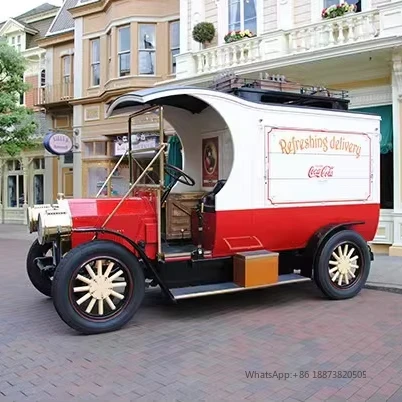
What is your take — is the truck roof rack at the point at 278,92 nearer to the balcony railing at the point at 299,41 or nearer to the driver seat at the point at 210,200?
the driver seat at the point at 210,200

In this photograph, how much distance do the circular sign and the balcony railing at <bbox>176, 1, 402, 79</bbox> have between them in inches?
255

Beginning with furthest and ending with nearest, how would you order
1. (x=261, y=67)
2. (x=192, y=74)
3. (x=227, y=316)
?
(x=192, y=74) < (x=261, y=67) < (x=227, y=316)

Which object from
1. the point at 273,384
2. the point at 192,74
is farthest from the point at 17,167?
the point at 273,384

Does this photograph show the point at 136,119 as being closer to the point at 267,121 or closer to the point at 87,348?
the point at 267,121

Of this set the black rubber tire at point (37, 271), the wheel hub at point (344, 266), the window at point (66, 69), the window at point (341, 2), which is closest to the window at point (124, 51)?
the window at point (66, 69)

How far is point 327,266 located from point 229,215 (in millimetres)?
1609

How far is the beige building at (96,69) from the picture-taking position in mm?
17266

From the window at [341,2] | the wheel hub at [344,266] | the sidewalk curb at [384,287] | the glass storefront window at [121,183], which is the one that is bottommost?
the sidewalk curb at [384,287]

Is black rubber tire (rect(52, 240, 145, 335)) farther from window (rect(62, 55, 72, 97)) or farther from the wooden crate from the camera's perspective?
window (rect(62, 55, 72, 97))

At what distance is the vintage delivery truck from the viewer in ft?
17.8

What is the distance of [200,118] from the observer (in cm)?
743

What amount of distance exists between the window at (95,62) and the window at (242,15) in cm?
738

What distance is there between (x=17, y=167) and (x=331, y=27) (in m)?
17.3

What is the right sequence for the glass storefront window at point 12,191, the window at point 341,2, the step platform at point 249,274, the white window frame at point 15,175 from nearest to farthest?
the step platform at point 249,274 < the window at point 341,2 < the white window frame at point 15,175 < the glass storefront window at point 12,191
